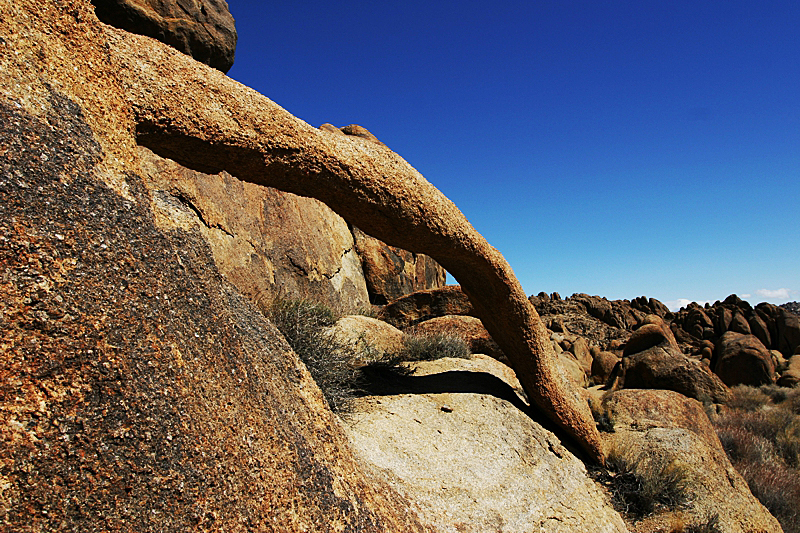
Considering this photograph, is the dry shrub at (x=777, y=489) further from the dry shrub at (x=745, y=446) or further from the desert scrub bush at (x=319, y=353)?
the desert scrub bush at (x=319, y=353)

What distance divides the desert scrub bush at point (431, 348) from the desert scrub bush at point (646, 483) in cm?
288

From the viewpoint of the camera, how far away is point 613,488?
6.67 meters

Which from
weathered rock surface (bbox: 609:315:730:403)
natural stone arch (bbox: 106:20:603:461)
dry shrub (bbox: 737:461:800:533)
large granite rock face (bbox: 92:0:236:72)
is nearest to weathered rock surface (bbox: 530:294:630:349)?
weathered rock surface (bbox: 609:315:730:403)

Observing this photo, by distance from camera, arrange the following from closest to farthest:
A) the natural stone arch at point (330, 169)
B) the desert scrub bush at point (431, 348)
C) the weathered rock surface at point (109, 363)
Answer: the weathered rock surface at point (109, 363)
the natural stone arch at point (330, 169)
the desert scrub bush at point (431, 348)

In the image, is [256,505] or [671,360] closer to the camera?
[256,505]

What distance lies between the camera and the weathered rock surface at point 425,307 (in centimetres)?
1178

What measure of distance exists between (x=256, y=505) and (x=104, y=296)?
1.19 m

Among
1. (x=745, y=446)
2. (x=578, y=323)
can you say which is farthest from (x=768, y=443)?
(x=578, y=323)

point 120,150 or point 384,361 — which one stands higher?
point 120,150

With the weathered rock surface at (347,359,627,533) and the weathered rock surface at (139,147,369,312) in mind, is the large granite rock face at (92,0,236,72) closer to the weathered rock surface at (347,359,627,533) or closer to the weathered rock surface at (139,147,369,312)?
the weathered rock surface at (139,147,369,312)

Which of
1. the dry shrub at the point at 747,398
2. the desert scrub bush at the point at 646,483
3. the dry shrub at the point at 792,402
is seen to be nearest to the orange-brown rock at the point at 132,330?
the desert scrub bush at the point at 646,483

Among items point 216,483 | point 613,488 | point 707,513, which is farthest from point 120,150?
point 707,513

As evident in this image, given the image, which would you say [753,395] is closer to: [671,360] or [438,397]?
[671,360]

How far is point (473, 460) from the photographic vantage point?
17.6 ft
